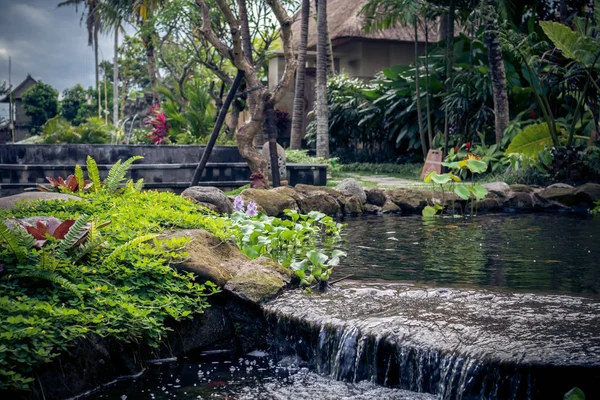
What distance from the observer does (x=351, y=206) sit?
1227cm

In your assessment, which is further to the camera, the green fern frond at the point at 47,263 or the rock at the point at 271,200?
the rock at the point at 271,200

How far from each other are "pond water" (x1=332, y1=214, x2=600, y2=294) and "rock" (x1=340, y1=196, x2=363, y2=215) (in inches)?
18.6

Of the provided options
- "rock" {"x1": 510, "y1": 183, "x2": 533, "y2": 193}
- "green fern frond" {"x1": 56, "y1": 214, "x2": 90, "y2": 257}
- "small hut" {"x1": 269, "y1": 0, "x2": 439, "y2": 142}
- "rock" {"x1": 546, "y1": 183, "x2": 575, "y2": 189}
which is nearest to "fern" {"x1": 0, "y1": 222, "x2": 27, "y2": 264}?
"green fern frond" {"x1": 56, "y1": 214, "x2": 90, "y2": 257}

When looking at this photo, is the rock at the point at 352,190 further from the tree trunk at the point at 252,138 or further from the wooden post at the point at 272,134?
the tree trunk at the point at 252,138

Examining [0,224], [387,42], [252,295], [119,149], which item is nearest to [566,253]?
[252,295]

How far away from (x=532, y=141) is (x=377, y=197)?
13.3ft

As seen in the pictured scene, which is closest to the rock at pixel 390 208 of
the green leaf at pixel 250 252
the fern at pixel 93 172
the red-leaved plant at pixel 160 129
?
the fern at pixel 93 172

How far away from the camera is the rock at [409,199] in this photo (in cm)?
1254

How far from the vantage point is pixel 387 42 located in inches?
1059

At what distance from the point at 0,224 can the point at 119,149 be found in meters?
11.9

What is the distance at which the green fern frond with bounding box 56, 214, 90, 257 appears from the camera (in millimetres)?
4781

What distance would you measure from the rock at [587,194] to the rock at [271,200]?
5177 mm

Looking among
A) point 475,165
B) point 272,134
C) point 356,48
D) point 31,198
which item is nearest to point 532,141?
point 475,165

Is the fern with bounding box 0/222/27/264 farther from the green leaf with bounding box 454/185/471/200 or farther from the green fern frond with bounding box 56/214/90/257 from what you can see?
the green leaf with bounding box 454/185/471/200
